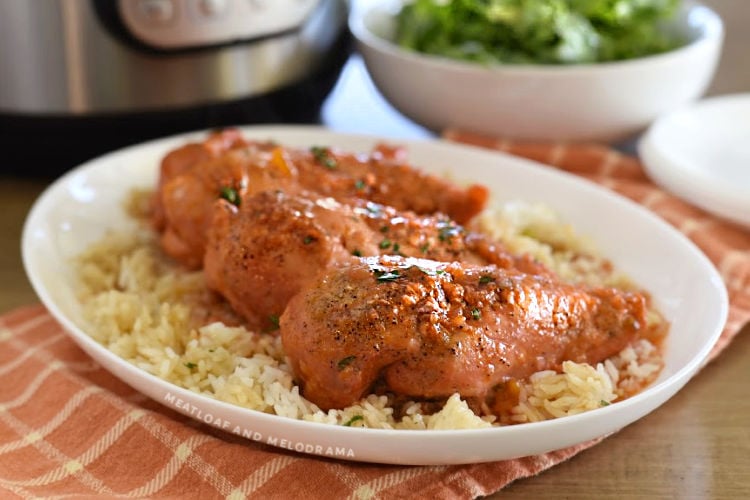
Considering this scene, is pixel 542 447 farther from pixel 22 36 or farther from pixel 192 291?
pixel 22 36

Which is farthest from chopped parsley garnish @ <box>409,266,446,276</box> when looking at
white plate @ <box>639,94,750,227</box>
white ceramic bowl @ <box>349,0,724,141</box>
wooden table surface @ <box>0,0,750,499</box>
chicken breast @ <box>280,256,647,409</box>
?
white ceramic bowl @ <box>349,0,724,141</box>

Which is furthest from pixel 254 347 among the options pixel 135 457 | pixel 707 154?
pixel 707 154

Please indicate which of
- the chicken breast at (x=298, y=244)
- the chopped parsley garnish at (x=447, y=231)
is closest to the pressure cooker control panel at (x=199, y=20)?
the chicken breast at (x=298, y=244)

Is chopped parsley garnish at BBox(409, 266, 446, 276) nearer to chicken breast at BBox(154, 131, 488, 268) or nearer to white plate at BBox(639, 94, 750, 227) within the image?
chicken breast at BBox(154, 131, 488, 268)

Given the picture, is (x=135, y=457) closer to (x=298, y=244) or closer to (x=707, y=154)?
(x=298, y=244)

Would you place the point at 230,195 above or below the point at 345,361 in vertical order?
below

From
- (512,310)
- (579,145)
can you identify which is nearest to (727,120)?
(579,145)
